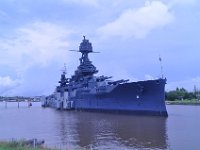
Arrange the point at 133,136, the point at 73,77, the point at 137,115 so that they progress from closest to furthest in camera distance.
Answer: the point at 133,136
the point at 137,115
the point at 73,77

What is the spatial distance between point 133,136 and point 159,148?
757cm

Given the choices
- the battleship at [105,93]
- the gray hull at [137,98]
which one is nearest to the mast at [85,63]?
the battleship at [105,93]

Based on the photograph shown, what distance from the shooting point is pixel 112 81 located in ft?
247

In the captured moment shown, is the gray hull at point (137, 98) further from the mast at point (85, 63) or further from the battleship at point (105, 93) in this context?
the mast at point (85, 63)

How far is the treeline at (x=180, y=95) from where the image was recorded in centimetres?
15523

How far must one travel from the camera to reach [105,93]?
7188 cm

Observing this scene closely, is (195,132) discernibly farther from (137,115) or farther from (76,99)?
(76,99)

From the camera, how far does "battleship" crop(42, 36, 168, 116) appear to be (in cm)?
6275

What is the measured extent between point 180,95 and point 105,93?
291 feet

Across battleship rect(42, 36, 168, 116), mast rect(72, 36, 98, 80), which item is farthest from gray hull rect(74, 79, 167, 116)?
mast rect(72, 36, 98, 80)

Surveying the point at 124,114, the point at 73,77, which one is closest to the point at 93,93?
the point at 124,114

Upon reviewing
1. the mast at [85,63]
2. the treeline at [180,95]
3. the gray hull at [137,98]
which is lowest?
the gray hull at [137,98]

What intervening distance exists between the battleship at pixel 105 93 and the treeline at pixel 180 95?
2484 inches

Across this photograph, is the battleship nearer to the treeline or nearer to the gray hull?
the gray hull
